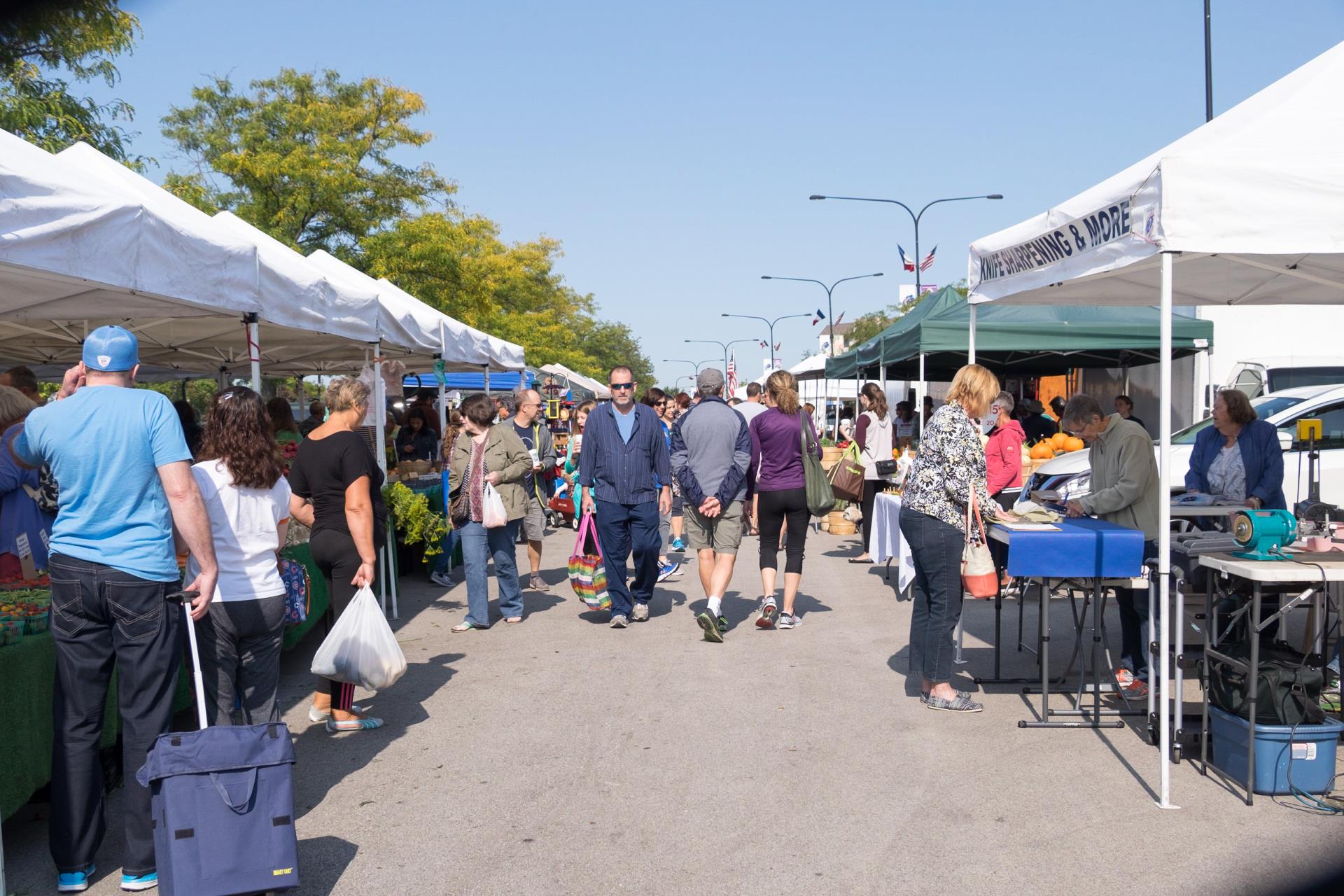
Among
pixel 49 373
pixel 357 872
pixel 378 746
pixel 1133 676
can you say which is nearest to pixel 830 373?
pixel 49 373

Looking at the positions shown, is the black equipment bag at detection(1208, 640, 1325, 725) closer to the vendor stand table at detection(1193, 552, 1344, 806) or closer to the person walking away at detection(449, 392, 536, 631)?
the vendor stand table at detection(1193, 552, 1344, 806)

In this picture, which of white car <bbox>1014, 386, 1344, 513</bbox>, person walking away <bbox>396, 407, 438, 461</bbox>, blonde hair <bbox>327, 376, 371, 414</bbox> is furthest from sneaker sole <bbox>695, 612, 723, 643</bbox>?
person walking away <bbox>396, 407, 438, 461</bbox>

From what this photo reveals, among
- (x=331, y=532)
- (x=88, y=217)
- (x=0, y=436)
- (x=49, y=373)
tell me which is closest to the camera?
(x=88, y=217)

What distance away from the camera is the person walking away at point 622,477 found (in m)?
8.49

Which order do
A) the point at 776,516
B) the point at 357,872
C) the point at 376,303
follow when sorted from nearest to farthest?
the point at 357,872, the point at 776,516, the point at 376,303

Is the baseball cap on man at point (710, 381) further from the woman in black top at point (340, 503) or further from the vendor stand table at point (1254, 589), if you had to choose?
the vendor stand table at point (1254, 589)

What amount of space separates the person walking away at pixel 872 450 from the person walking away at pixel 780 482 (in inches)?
146

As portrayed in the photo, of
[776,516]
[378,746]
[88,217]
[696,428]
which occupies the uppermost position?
[88,217]

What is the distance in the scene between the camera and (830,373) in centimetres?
2261

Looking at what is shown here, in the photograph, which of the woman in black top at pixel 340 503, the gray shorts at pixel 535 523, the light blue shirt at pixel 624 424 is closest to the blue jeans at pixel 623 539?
the light blue shirt at pixel 624 424

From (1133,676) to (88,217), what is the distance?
604 centimetres

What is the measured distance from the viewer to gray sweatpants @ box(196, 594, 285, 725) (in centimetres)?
434

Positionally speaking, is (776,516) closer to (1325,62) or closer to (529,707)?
(529,707)

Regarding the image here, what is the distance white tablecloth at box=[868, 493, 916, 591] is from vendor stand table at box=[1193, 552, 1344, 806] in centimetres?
306
